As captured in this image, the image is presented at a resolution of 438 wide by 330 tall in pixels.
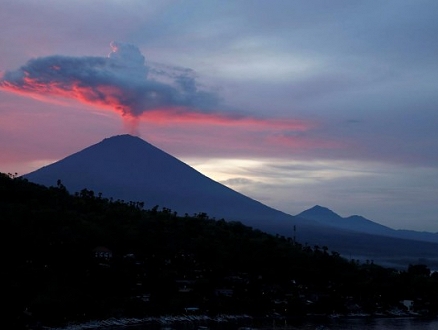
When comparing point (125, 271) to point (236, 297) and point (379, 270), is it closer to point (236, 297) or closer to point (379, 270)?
point (236, 297)

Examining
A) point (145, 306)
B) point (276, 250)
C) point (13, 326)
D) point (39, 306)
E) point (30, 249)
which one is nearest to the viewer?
point (13, 326)

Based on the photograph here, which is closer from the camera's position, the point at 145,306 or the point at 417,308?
the point at 145,306

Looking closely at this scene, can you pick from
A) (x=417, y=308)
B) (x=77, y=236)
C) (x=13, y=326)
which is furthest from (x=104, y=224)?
(x=13, y=326)

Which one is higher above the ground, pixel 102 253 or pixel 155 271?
pixel 102 253

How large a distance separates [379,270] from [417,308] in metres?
4.93

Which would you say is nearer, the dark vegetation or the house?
the dark vegetation

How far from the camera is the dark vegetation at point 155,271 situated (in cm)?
2695

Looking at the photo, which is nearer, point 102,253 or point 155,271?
point 155,271

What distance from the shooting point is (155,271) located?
1297 inches

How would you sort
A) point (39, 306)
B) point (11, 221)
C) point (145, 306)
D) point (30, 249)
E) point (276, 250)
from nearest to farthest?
point (39, 306) → point (145, 306) → point (30, 249) → point (11, 221) → point (276, 250)

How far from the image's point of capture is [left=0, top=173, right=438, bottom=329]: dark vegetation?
88.4 feet

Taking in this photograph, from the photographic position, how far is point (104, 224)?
38.6m

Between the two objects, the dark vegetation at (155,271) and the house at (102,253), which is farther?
the house at (102,253)

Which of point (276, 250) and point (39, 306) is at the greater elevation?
point (276, 250)
